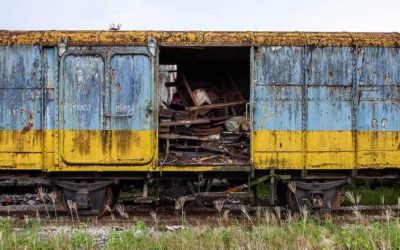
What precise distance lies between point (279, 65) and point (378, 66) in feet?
6.62

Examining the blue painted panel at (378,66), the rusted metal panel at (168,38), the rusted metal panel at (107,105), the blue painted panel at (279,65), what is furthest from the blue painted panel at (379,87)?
the rusted metal panel at (107,105)

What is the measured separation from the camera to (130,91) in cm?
1050

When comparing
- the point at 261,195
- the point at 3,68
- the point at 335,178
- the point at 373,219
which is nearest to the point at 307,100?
the point at 335,178

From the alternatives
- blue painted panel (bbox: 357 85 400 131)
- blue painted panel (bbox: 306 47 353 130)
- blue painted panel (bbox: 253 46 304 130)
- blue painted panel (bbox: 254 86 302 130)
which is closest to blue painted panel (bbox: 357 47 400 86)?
blue painted panel (bbox: 357 85 400 131)

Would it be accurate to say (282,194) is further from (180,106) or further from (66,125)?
(66,125)

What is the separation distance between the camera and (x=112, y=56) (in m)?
10.5

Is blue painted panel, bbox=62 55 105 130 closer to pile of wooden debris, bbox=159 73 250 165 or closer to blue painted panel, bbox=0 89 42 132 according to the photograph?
blue painted panel, bbox=0 89 42 132

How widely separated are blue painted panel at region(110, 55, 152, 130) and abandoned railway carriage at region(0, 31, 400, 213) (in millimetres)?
19

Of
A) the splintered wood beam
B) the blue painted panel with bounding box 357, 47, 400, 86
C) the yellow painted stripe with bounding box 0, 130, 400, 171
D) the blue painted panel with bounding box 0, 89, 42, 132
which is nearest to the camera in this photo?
the yellow painted stripe with bounding box 0, 130, 400, 171

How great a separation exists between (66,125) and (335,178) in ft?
17.6

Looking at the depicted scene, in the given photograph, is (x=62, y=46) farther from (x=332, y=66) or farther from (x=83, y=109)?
(x=332, y=66)

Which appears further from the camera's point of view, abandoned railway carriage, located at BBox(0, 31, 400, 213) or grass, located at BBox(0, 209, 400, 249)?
Result: abandoned railway carriage, located at BBox(0, 31, 400, 213)

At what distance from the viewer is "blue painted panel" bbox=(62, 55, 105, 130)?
10453mm

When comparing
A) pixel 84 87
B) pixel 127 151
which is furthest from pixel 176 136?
pixel 84 87
